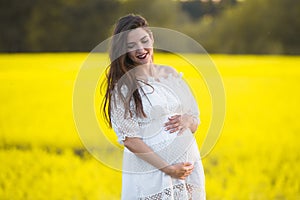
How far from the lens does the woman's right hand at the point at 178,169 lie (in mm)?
2158

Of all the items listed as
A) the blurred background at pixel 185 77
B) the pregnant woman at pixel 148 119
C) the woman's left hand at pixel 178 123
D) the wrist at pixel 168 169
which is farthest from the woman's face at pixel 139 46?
the blurred background at pixel 185 77

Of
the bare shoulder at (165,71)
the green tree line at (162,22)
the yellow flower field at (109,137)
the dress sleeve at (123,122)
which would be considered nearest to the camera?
the dress sleeve at (123,122)

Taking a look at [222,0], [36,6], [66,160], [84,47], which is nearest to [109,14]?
[84,47]

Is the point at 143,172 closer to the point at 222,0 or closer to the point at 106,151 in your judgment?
the point at 106,151

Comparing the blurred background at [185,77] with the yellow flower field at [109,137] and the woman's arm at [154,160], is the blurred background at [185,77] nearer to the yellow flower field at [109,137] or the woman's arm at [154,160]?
the yellow flower field at [109,137]

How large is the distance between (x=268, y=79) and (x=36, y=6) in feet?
9.01

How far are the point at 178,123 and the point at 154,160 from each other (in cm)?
16

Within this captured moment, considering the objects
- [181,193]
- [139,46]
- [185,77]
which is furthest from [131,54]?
[185,77]

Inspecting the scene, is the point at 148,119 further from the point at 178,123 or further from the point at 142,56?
the point at 142,56

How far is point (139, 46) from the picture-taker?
2.14m

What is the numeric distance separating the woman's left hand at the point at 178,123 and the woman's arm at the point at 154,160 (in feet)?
0.37

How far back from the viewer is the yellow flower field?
3661 millimetres

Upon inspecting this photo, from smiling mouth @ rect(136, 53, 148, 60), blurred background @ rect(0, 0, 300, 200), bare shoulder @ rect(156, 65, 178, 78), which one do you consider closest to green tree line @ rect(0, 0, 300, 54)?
blurred background @ rect(0, 0, 300, 200)

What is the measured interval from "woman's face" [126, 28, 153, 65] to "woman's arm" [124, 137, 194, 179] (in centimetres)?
28
